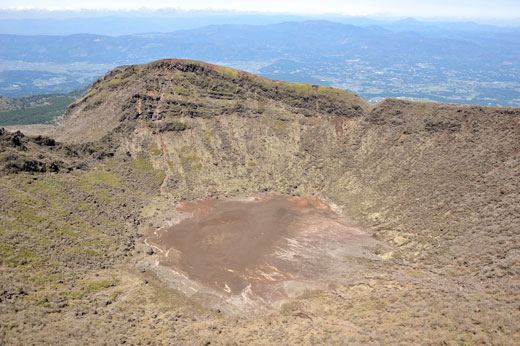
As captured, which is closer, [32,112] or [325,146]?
[325,146]

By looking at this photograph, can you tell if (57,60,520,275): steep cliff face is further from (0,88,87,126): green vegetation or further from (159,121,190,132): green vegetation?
Answer: (0,88,87,126): green vegetation

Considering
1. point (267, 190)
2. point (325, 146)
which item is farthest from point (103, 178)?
point (325, 146)

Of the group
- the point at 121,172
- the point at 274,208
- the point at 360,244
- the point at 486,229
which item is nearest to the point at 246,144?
the point at 274,208

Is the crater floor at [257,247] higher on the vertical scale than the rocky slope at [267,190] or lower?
lower

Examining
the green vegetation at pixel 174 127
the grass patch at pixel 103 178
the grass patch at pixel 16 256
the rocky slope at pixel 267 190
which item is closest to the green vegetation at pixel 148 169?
the rocky slope at pixel 267 190

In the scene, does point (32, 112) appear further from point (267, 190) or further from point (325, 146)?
point (325, 146)

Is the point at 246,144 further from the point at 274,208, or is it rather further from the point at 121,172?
the point at 121,172

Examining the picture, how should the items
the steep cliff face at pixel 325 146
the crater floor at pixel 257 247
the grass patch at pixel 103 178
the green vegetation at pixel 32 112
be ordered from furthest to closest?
1. the green vegetation at pixel 32 112
2. the grass patch at pixel 103 178
3. the steep cliff face at pixel 325 146
4. the crater floor at pixel 257 247

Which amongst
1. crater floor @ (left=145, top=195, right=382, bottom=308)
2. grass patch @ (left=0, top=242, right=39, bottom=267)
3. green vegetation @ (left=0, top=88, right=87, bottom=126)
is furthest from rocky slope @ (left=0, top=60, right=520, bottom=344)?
green vegetation @ (left=0, top=88, right=87, bottom=126)

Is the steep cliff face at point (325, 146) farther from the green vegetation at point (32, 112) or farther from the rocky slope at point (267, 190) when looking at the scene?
the green vegetation at point (32, 112)
